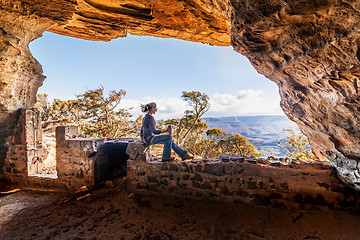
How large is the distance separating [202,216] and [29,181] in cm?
547

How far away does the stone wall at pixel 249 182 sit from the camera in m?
2.73

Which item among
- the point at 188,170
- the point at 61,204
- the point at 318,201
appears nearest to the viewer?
the point at 318,201

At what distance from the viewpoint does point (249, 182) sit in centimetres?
300

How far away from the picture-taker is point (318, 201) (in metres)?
2.74

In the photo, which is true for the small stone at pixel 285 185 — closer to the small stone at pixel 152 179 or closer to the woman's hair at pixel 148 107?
the small stone at pixel 152 179

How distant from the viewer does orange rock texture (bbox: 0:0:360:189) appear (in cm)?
188

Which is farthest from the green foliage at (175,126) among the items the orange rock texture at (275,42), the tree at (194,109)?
the orange rock texture at (275,42)

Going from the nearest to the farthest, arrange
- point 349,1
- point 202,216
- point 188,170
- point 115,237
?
point 349,1 → point 115,237 → point 202,216 → point 188,170

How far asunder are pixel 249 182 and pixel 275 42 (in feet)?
8.44

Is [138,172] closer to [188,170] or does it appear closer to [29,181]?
[188,170]

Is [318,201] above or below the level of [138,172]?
below

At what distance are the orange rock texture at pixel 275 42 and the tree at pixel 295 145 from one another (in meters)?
8.27

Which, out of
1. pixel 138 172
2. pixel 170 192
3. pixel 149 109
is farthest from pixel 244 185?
pixel 149 109

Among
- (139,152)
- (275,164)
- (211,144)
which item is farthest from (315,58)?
(211,144)
